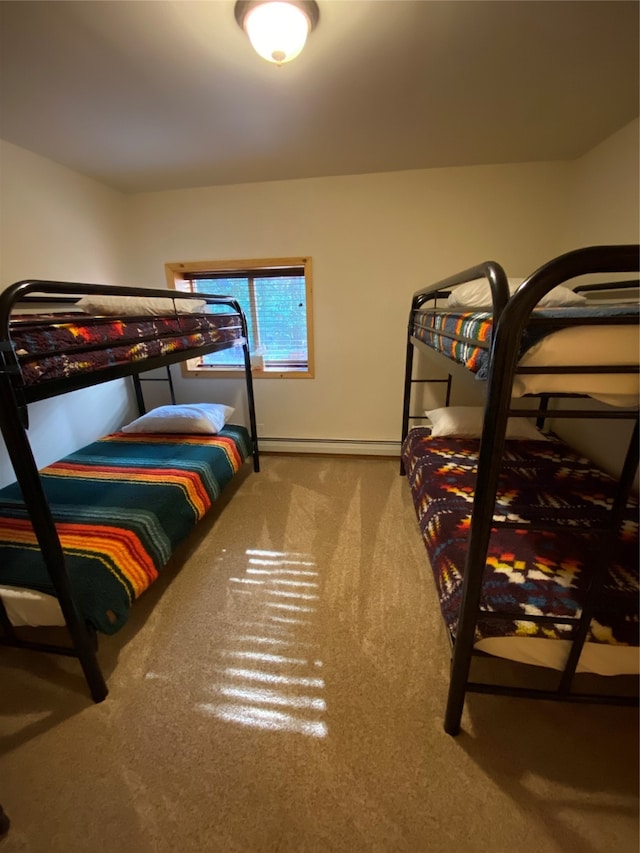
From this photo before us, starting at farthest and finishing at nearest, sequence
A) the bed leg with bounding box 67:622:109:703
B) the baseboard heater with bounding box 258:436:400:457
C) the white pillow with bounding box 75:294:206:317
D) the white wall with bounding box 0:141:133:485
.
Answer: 1. the baseboard heater with bounding box 258:436:400:457
2. the white wall with bounding box 0:141:133:485
3. the white pillow with bounding box 75:294:206:317
4. the bed leg with bounding box 67:622:109:703

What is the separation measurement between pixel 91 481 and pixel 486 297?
2.34 metres

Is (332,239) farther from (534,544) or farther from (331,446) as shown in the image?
(534,544)

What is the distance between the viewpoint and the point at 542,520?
985 millimetres

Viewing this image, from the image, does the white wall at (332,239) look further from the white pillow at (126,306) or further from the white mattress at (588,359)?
the white mattress at (588,359)

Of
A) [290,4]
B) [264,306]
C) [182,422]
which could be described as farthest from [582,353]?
[264,306]

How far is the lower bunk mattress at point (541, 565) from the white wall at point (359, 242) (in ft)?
5.08

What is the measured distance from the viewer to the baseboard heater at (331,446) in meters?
3.29

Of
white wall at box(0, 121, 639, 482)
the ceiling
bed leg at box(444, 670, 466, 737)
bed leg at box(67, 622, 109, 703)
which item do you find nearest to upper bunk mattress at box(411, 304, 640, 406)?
bed leg at box(444, 670, 466, 737)

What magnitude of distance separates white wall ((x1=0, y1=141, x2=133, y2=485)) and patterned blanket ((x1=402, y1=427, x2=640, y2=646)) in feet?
8.41

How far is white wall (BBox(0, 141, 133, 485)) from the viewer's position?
211cm

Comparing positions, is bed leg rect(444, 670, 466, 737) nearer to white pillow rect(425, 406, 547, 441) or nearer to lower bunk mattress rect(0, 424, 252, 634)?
lower bunk mattress rect(0, 424, 252, 634)

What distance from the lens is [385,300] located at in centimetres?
292

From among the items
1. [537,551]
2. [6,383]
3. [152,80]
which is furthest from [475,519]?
[152,80]

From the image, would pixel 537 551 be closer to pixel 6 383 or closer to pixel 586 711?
pixel 586 711
